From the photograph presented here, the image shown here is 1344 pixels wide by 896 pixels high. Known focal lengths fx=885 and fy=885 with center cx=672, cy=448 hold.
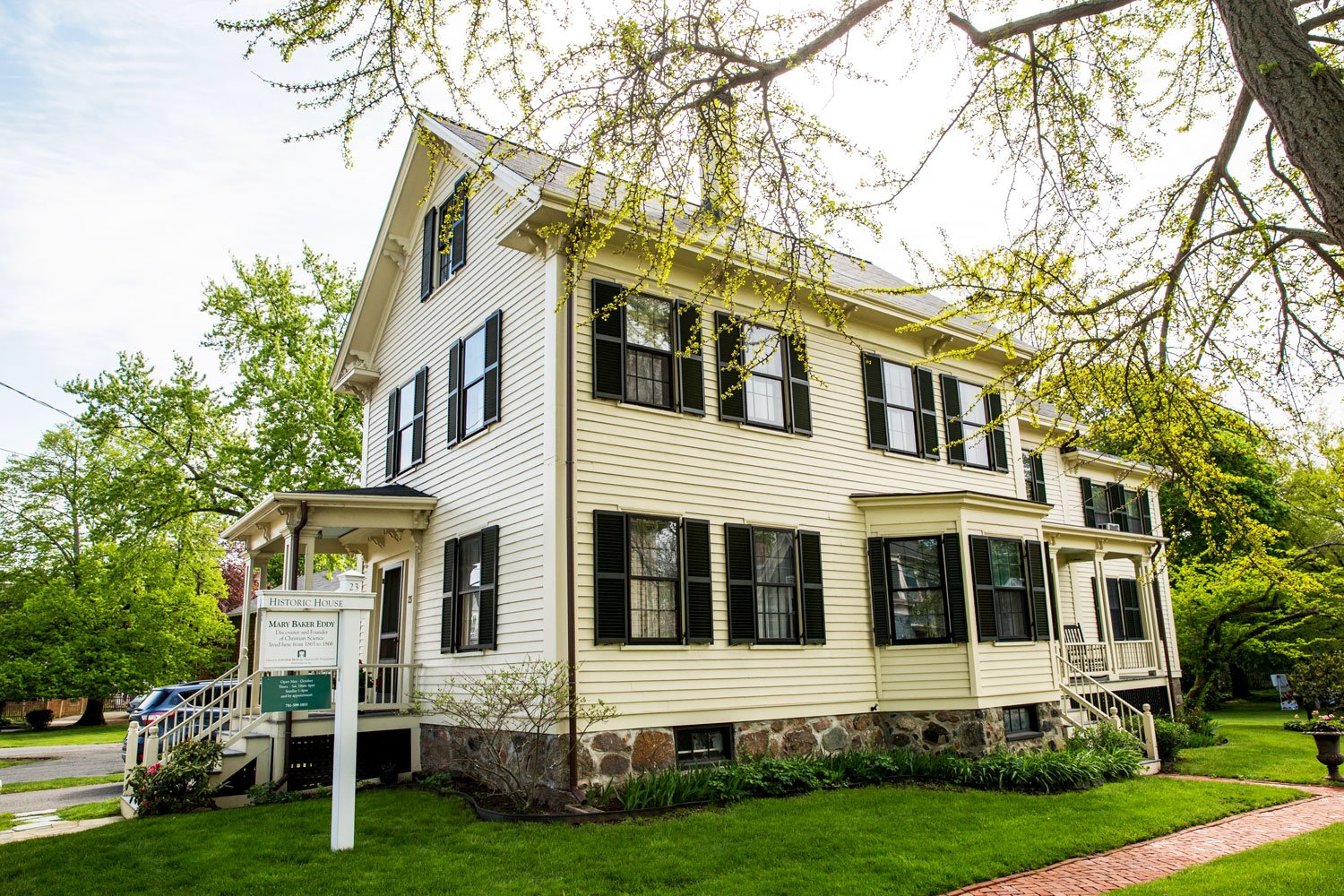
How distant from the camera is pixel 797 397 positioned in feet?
41.7

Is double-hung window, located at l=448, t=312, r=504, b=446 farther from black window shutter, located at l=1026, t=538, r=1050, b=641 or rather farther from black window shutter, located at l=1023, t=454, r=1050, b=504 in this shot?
black window shutter, located at l=1023, t=454, r=1050, b=504

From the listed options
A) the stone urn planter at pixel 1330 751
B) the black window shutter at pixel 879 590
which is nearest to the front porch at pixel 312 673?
the black window shutter at pixel 879 590

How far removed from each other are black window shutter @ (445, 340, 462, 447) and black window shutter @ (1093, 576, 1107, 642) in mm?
14846

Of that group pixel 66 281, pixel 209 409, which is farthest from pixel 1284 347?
pixel 209 409

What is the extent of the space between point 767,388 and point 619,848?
6793 mm

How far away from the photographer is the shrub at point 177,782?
952 centimetres

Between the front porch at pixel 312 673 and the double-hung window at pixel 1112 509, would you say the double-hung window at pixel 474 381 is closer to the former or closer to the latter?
the front porch at pixel 312 673

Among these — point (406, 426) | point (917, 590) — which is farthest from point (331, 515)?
point (917, 590)

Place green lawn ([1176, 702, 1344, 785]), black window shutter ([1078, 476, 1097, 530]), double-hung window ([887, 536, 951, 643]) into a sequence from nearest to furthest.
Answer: double-hung window ([887, 536, 951, 643]) < green lawn ([1176, 702, 1344, 785]) < black window shutter ([1078, 476, 1097, 530])

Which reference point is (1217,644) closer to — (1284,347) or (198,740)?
(1284,347)

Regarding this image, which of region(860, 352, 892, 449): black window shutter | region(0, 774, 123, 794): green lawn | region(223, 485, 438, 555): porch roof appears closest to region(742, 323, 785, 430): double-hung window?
region(860, 352, 892, 449): black window shutter

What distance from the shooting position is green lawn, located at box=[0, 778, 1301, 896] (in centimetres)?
661

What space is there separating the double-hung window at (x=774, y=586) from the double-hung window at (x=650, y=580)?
0.45 meters

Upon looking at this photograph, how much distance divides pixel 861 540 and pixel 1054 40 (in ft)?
25.5
